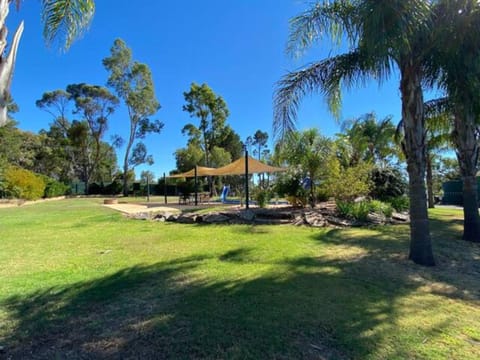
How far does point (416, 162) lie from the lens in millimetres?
5703

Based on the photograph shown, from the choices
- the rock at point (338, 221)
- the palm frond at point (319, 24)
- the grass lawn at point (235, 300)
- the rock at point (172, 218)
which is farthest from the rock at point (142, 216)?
the palm frond at point (319, 24)

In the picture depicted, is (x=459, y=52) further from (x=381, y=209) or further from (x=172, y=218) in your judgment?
(x=172, y=218)

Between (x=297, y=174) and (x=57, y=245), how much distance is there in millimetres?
8262

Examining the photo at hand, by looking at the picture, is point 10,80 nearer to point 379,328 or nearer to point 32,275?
point 32,275

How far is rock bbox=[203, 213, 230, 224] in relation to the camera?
10047 mm

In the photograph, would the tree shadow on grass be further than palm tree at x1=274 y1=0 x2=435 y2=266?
No

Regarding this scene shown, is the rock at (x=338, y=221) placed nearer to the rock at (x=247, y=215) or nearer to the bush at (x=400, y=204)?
the rock at (x=247, y=215)

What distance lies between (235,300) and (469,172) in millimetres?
7297

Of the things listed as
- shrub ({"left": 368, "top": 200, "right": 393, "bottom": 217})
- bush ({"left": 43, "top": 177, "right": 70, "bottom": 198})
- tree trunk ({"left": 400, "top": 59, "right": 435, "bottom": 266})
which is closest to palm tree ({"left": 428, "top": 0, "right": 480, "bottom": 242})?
tree trunk ({"left": 400, "top": 59, "right": 435, "bottom": 266})

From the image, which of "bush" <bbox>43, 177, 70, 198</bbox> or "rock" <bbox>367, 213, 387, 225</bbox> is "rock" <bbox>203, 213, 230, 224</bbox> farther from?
"bush" <bbox>43, 177, 70, 198</bbox>

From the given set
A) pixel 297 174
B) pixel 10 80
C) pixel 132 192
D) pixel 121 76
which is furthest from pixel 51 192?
pixel 10 80

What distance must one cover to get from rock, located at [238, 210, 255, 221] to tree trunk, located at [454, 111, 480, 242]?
5.70m

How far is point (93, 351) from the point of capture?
2.57 m

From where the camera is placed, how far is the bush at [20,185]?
68.6ft
